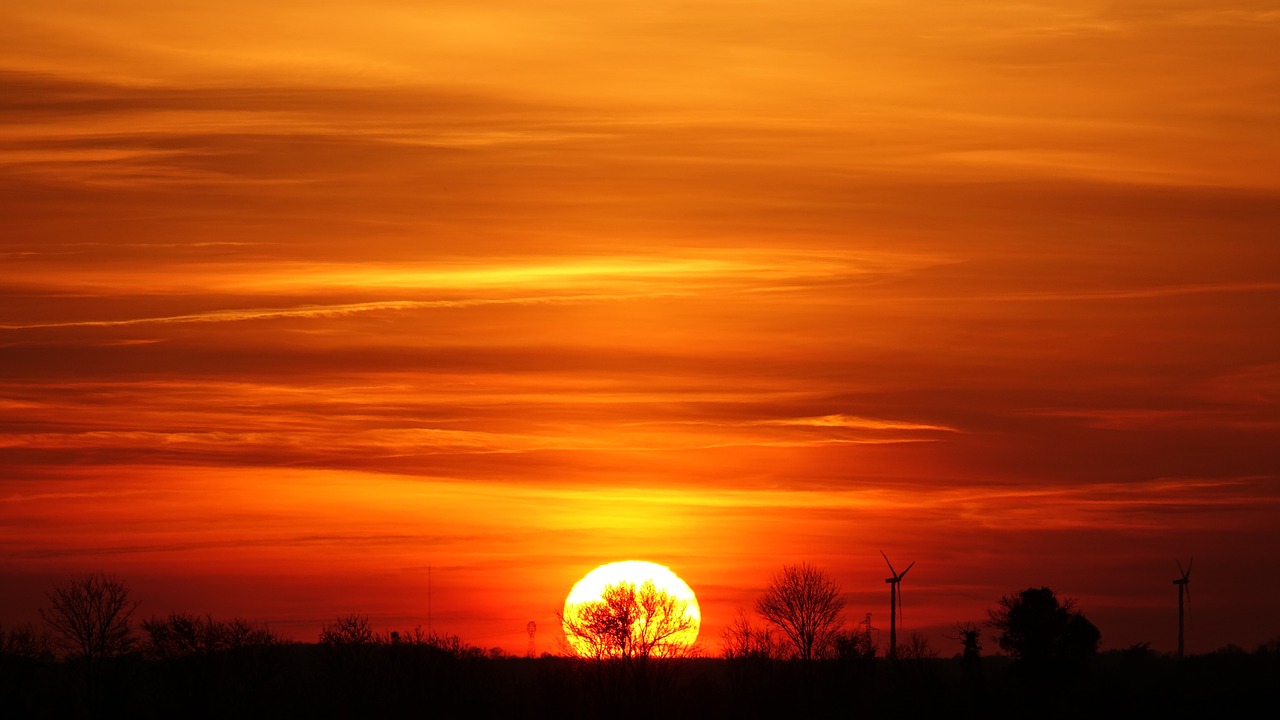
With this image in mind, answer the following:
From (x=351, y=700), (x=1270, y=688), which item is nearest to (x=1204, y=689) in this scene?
(x=1270, y=688)

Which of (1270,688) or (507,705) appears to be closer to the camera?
(507,705)

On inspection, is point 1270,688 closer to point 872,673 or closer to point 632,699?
point 872,673

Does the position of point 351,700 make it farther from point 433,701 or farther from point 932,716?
point 932,716

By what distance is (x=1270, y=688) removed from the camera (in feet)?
598

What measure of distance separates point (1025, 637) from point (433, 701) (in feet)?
204

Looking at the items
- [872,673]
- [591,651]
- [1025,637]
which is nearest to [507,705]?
[591,651]

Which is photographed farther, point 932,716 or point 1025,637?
point 1025,637

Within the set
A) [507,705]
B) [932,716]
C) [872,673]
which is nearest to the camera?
[932,716]

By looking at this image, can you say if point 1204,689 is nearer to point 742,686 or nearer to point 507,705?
point 742,686

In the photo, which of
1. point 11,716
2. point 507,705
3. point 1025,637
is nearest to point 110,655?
point 11,716

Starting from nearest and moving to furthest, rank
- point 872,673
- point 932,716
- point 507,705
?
point 932,716
point 507,705
point 872,673

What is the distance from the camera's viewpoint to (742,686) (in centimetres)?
16562

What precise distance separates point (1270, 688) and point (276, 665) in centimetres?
10225

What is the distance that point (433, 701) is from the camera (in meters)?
161
